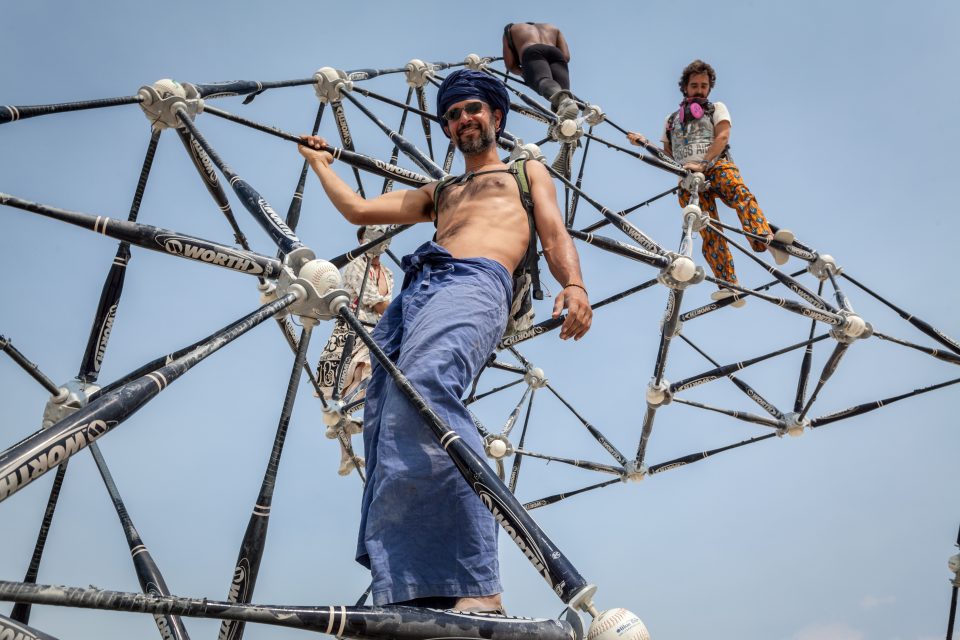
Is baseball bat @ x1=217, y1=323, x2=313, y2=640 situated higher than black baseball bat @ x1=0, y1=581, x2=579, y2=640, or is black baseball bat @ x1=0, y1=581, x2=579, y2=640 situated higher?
baseball bat @ x1=217, y1=323, x2=313, y2=640

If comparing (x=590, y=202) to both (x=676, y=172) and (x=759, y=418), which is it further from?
(x=759, y=418)

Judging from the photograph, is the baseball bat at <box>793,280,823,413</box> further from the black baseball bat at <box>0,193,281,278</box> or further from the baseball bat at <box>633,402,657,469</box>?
the black baseball bat at <box>0,193,281,278</box>

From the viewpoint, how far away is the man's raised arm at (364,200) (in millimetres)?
4078

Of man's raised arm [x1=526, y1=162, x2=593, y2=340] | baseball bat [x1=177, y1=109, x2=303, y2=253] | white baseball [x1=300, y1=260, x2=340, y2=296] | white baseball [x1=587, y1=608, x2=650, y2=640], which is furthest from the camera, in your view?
man's raised arm [x1=526, y1=162, x2=593, y2=340]

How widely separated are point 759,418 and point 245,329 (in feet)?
24.2

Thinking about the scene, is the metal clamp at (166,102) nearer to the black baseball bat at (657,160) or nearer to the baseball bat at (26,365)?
the baseball bat at (26,365)

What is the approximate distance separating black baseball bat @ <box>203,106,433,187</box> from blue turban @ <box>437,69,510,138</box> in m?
0.66

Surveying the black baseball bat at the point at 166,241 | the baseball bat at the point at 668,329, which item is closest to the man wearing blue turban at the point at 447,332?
the black baseball bat at the point at 166,241

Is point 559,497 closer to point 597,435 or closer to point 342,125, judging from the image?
point 597,435

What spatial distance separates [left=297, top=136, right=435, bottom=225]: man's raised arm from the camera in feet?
13.4

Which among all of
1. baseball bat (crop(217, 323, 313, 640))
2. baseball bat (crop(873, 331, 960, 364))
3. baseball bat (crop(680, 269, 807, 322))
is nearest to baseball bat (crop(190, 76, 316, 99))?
baseball bat (crop(217, 323, 313, 640))

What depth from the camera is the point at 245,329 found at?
2.56m

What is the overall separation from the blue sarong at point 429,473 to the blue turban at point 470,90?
119 centimetres

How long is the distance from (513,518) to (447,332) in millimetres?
920
